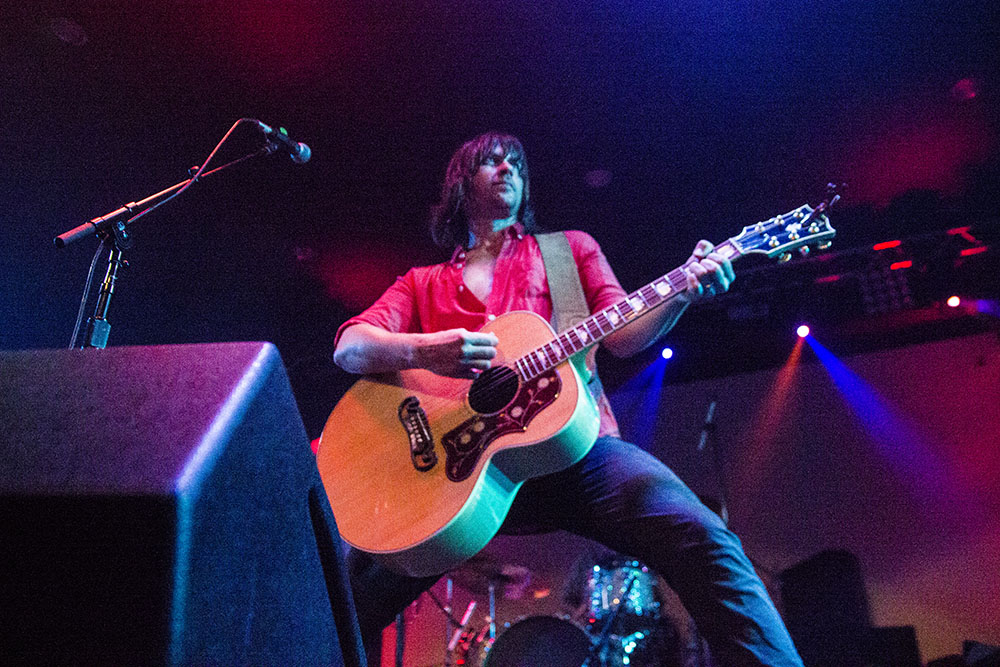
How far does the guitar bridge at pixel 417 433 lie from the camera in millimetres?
2457

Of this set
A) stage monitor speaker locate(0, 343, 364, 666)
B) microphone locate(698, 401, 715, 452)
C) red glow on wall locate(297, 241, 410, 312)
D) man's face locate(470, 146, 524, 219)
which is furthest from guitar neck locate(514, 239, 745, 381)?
microphone locate(698, 401, 715, 452)

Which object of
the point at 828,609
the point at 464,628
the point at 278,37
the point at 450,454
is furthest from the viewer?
the point at 464,628

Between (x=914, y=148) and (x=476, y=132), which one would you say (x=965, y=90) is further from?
(x=476, y=132)

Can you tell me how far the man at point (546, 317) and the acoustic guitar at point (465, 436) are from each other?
0.10m

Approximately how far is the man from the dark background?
1475mm

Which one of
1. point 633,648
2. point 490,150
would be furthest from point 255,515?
point 633,648

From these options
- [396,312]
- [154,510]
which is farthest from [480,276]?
[154,510]

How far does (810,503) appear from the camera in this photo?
7.09 meters

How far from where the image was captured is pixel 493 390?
2.54 metres

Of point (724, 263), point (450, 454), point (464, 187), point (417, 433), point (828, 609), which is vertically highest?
point (464, 187)

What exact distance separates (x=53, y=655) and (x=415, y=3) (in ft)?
14.5

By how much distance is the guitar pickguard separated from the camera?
7.82 ft

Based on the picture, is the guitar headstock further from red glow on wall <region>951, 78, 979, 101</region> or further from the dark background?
Answer: red glow on wall <region>951, 78, 979, 101</region>

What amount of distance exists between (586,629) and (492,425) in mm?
3817
